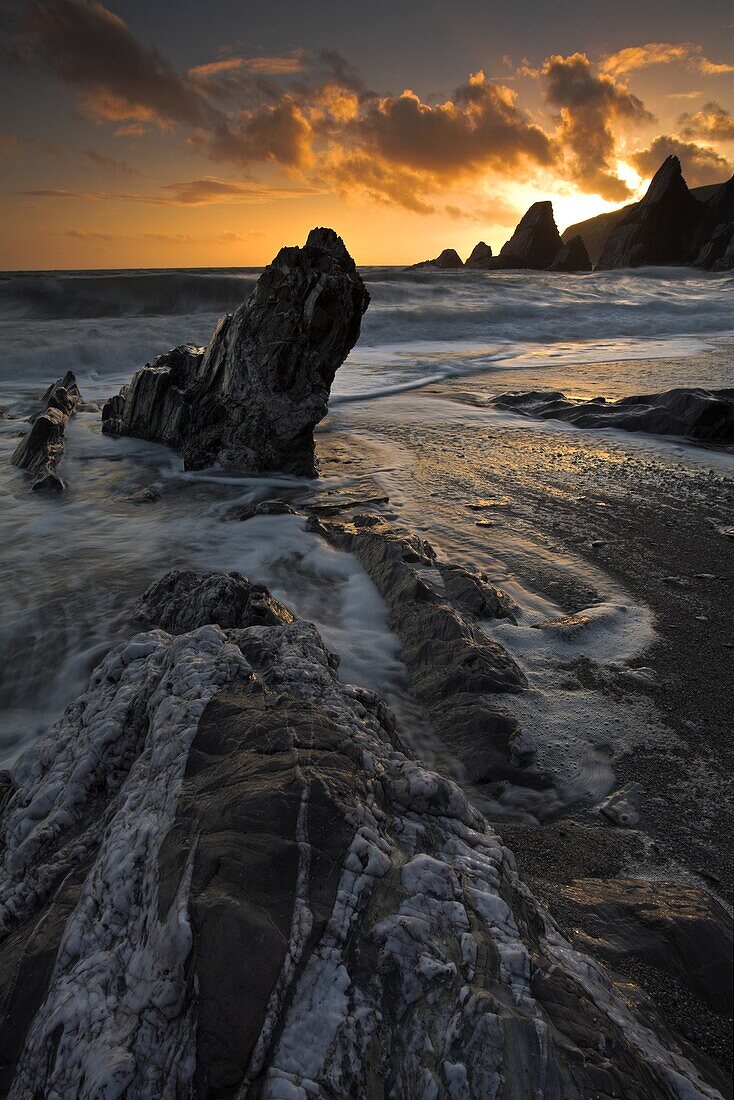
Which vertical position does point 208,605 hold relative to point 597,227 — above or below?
below

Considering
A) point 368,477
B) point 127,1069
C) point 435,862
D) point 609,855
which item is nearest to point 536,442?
point 368,477

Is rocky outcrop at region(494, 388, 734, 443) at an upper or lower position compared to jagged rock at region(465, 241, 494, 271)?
lower

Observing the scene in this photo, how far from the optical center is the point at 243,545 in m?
4.84

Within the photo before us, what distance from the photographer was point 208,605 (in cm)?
305

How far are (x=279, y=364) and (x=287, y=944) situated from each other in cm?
573

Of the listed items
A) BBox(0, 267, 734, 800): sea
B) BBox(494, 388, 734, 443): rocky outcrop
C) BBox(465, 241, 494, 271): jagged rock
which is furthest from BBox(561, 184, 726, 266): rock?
BBox(494, 388, 734, 443): rocky outcrop

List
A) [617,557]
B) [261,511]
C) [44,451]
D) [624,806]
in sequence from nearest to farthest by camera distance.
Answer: [624,806] → [617,557] → [261,511] → [44,451]

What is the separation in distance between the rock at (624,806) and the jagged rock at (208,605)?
1523mm

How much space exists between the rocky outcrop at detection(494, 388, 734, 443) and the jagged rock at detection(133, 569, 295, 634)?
584 centimetres

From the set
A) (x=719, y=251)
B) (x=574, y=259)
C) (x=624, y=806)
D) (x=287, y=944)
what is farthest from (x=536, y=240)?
(x=287, y=944)

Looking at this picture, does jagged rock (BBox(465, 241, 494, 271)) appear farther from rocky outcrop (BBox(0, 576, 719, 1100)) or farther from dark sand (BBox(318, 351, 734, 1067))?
rocky outcrop (BBox(0, 576, 719, 1100))

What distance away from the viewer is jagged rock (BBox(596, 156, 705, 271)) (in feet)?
177

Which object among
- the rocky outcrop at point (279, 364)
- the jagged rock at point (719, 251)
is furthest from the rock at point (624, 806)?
the jagged rock at point (719, 251)

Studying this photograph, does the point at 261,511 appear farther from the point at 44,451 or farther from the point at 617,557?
the point at 44,451
